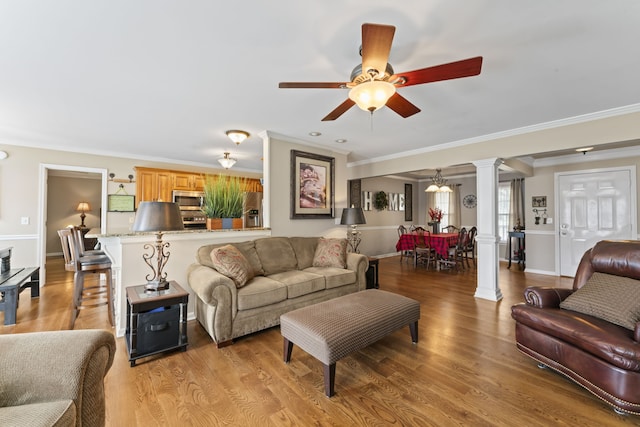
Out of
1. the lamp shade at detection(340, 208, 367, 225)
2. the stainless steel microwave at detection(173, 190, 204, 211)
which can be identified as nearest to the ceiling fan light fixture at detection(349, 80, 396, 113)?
the lamp shade at detection(340, 208, 367, 225)

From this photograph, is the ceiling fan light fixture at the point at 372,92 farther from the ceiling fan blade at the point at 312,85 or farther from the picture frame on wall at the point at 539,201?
the picture frame on wall at the point at 539,201

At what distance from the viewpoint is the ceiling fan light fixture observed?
180 centimetres

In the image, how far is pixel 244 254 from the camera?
130 inches

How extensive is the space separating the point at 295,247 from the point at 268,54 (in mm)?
2453

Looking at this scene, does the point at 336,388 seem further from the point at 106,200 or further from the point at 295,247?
the point at 106,200

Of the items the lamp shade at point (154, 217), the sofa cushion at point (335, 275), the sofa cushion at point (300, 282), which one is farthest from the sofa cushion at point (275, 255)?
the lamp shade at point (154, 217)

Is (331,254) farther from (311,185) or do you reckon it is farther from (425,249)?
(425,249)

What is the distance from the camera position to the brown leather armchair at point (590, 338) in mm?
1650

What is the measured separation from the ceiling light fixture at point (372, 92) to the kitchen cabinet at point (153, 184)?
4936mm

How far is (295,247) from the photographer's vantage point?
12.6 feet

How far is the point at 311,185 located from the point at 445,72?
2.91 metres

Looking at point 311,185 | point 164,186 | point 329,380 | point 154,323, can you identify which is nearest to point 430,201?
point 311,185

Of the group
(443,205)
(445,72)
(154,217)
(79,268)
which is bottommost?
Result: (79,268)

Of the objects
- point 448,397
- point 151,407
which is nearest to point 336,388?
point 448,397
